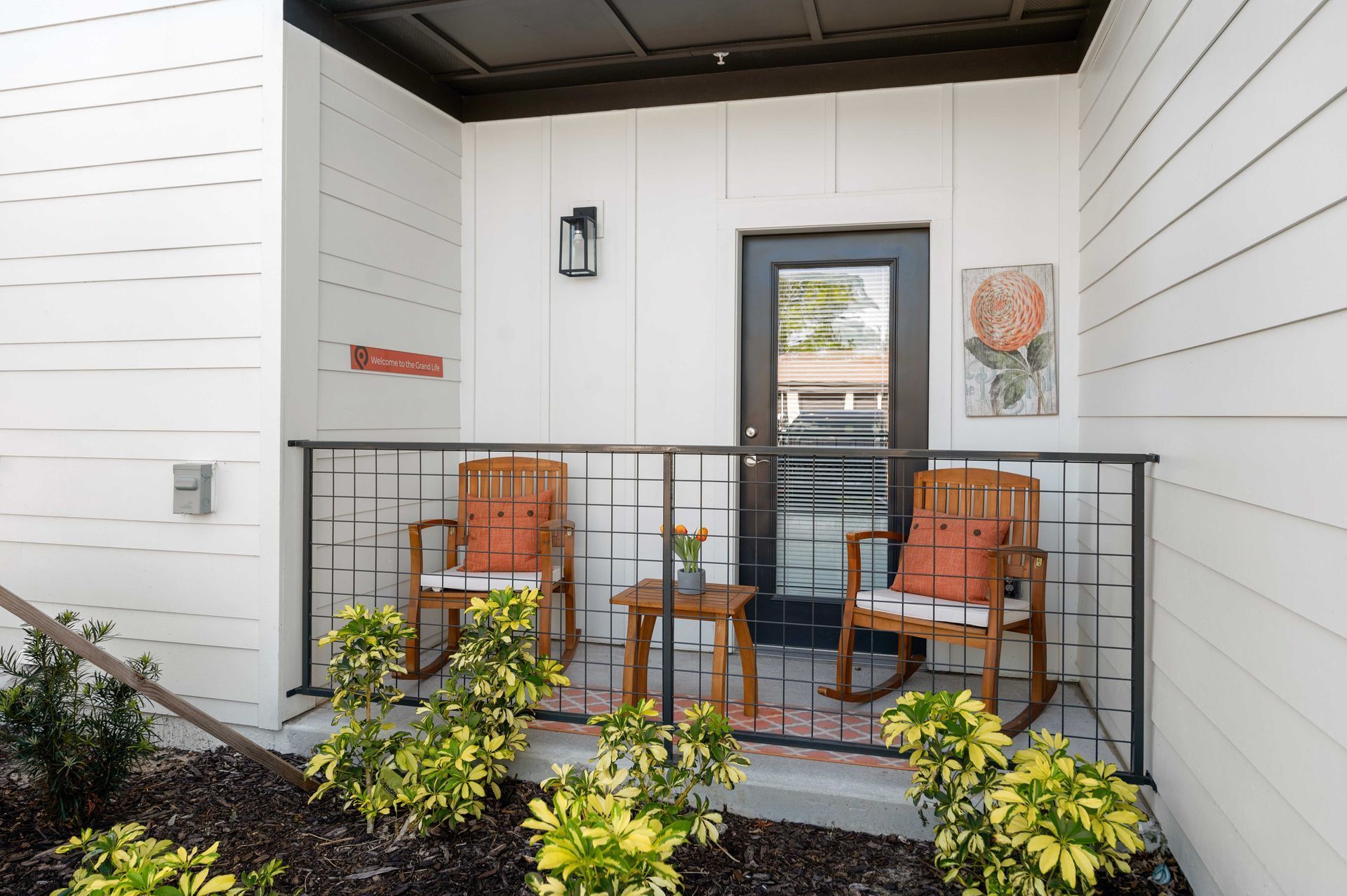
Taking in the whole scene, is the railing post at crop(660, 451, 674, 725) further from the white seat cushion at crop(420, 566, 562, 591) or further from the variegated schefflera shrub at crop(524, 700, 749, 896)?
the white seat cushion at crop(420, 566, 562, 591)

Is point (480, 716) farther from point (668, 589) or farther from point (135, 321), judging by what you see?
point (135, 321)

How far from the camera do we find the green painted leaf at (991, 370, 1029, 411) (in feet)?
11.1

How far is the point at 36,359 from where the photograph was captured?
10.3 feet

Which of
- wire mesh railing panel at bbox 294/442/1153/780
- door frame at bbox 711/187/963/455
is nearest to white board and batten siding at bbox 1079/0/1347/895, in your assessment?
wire mesh railing panel at bbox 294/442/1153/780

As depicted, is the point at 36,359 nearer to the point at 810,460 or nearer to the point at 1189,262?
the point at 810,460

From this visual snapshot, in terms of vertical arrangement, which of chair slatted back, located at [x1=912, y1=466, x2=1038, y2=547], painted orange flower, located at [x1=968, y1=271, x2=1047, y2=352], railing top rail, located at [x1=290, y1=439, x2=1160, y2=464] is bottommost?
chair slatted back, located at [x1=912, y1=466, x2=1038, y2=547]

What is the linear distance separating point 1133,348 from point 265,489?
2.76m

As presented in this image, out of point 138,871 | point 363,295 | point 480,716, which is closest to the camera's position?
point 138,871

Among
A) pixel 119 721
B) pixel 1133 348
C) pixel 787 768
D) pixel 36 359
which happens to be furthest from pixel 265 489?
pixel 1133 348

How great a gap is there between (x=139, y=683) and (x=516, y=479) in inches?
64.3

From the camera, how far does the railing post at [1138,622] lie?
2332 millimetres

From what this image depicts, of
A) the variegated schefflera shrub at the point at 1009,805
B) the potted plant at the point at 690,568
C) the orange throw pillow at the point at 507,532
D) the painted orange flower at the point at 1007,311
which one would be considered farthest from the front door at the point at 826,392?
the variegated schefflera shrub at the point at 1009,805

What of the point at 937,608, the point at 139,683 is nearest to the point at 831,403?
the point at 937,608

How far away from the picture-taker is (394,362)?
3451 millimetres
